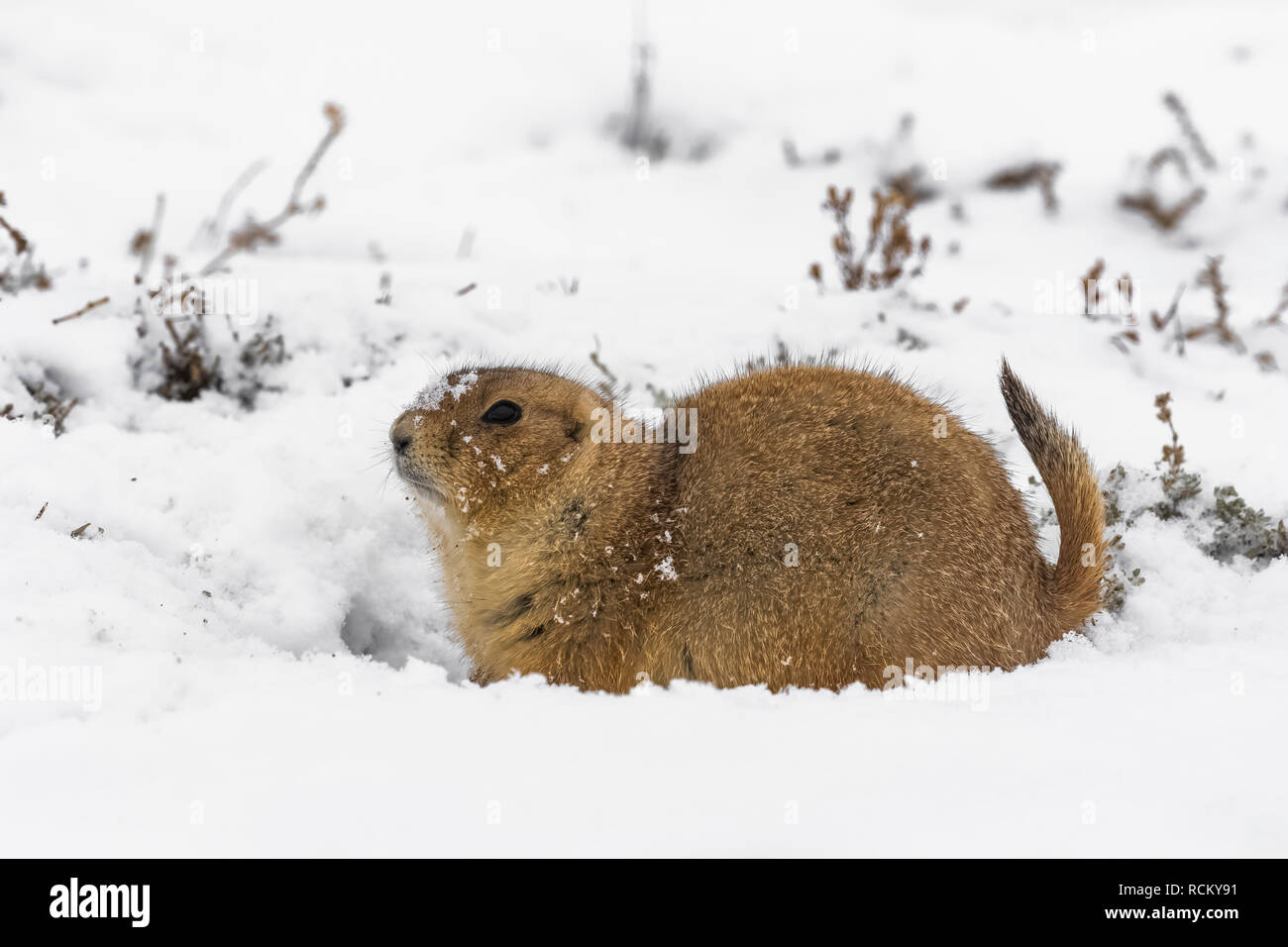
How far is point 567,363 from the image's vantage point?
5590mm

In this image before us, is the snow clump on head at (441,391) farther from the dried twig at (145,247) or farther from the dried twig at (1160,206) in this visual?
the dried twig at (1160,206)

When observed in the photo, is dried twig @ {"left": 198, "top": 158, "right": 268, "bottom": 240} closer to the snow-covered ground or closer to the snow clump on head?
the snow-covered ground

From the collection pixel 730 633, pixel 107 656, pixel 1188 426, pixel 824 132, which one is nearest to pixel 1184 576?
pixel 1188 426

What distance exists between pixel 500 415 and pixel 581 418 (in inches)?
12.8

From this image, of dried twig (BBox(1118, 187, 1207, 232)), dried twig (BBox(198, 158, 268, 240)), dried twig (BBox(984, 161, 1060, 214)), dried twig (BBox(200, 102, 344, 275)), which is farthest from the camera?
dried twig (BBox(984, 161, 1060, 214))

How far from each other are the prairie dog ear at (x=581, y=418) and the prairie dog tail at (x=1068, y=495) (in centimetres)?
154

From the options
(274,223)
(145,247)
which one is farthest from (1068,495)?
(145,247)

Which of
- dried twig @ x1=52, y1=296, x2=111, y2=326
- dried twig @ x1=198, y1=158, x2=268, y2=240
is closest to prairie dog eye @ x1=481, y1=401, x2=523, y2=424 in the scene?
dried twig @ x1=52, y1=296, x2=111, y2=326

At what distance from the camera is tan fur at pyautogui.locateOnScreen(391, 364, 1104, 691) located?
3264mm

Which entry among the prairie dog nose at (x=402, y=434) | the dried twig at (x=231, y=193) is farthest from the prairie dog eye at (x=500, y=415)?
the dried twig at (x=231, y=193)

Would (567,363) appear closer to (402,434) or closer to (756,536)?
(402,434)

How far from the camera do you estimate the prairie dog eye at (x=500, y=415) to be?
3949 millimetres

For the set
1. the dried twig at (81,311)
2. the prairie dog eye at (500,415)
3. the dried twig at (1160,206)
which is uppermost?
the dried twig at (1160,206)

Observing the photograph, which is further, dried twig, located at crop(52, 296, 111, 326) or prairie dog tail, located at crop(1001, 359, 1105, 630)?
dried twig, located at crop(52, 296, 111, 326)
